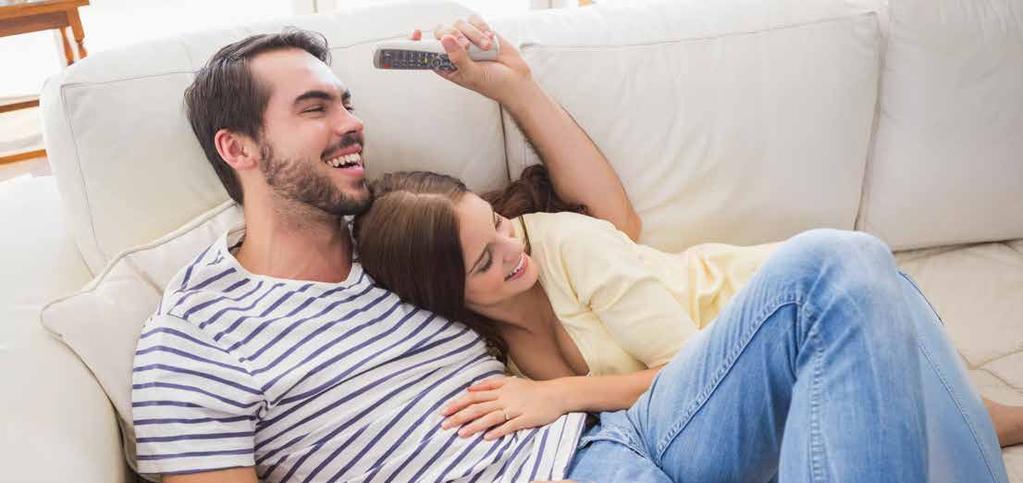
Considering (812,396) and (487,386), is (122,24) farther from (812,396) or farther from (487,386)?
(812,396)

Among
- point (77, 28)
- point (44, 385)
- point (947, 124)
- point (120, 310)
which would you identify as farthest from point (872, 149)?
point (77, 28)

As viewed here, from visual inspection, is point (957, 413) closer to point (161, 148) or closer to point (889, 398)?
point (889, 398)

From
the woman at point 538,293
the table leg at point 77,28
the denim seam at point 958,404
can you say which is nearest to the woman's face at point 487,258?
the woman at point 538,293

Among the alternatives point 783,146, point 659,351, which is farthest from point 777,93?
point 659,351

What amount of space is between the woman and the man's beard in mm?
42

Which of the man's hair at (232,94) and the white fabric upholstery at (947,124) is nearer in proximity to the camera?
the man's hair at (232,94)

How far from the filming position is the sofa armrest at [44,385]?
42.7 inches

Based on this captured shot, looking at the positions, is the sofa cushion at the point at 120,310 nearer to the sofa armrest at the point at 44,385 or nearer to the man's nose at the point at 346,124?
the sofa armrest at the point at 44,385

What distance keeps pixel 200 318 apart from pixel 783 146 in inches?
41.1

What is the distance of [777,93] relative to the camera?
165cm

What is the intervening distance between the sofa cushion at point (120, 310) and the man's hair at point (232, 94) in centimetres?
14

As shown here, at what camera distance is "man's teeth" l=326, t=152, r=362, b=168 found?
4.48 feet

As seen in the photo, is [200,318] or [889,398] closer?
[889,398]

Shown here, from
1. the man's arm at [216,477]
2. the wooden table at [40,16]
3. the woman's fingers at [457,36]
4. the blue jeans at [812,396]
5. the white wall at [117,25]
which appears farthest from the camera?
the white wall at [117,25]
